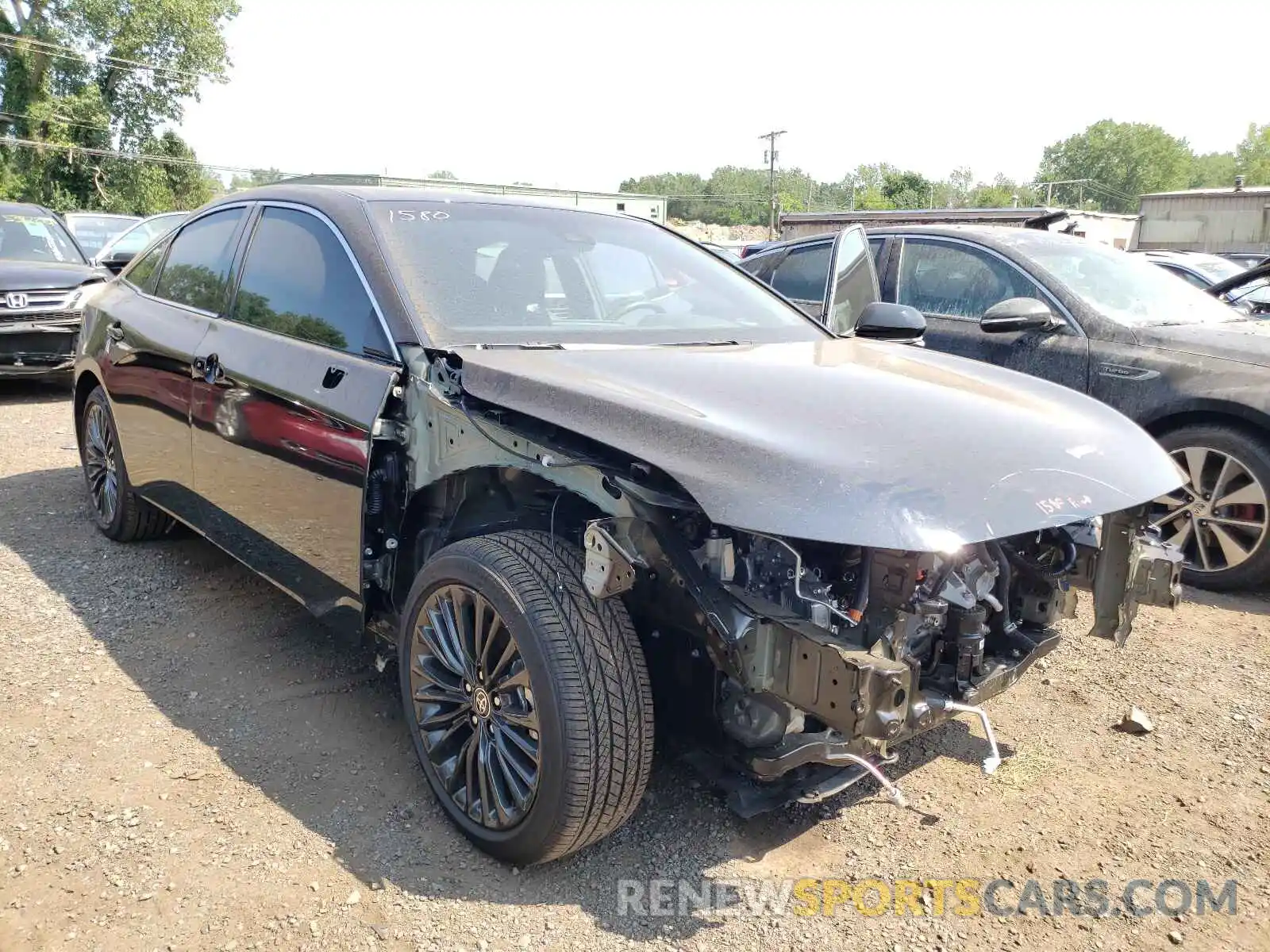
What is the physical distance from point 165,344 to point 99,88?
39.6m

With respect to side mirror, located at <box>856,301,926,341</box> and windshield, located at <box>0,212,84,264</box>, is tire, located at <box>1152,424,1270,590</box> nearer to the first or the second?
side mirror, located at <box>856,301,926,341</box>

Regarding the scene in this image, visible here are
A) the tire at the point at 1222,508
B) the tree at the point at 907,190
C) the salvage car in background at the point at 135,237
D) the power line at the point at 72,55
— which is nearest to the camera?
the tire at the point at 1222,508

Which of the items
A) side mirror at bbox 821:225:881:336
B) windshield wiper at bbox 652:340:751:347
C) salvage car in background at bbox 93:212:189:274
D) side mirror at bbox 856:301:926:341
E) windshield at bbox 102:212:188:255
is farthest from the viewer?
windshield at bbox 102:212:188:255

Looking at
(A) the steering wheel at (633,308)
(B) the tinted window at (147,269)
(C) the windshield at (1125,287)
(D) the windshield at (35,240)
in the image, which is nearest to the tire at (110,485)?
(B) the tinted window at (147,269)

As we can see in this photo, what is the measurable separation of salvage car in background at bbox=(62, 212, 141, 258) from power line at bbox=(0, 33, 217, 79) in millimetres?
27705

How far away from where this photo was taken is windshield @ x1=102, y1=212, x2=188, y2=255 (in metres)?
10.7

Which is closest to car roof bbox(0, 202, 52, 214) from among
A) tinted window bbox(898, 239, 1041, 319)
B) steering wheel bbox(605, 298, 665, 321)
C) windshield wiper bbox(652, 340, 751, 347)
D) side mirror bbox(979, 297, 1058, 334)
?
tinted window bbox(898, 239, 1041, 319)

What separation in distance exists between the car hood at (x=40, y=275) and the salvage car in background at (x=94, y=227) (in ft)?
12.7

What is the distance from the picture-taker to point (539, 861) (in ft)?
7.71

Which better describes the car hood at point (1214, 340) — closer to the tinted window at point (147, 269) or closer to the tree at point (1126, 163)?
the tinted window at point (147, 269)

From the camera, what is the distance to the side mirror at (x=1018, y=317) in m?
4.88

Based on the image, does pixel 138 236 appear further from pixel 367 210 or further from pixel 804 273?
pixel 367 210

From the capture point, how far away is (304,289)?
10.5ft

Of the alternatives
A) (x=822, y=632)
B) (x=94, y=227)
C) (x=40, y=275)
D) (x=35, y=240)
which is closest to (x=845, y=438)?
(x=822, y=632)
